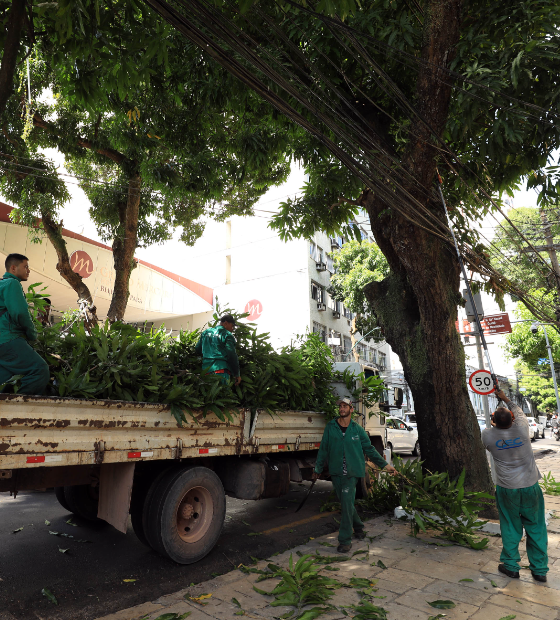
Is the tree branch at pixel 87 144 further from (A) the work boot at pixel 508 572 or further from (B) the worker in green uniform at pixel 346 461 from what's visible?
(A) the work boot at pixel 508 572

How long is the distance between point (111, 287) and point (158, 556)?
37.7 feet

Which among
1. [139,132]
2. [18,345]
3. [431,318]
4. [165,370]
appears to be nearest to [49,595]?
[18,345]

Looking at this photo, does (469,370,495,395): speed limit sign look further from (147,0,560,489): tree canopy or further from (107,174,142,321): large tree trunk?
(107,174,142,321): large tree trunk

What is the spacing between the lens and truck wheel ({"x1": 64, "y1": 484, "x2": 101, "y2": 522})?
566 cm

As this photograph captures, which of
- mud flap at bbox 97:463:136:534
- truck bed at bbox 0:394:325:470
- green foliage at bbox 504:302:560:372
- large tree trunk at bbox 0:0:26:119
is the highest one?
green foliage at bbox 504:302:560:372

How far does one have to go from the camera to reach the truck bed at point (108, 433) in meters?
3.31

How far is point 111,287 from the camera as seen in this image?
15.0 m

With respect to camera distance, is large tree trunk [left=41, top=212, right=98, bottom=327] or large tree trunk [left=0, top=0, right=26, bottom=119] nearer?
large tree trunk [left=0, top=0, right=26, bottom=119]

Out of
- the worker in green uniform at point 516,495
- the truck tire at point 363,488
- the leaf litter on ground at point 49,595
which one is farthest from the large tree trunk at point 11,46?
the truck tire at point 363,488

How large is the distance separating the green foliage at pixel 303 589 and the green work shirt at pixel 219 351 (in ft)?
7.14

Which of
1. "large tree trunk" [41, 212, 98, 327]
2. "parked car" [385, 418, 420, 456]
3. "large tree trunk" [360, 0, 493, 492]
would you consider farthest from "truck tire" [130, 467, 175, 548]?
"parked car" [385, 418, 420, 456]

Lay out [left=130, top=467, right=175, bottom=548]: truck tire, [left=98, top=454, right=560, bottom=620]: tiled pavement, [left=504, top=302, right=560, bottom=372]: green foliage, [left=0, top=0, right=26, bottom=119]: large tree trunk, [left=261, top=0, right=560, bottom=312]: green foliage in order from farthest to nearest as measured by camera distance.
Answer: [left=504, top=302, right=560, bottom=372]: green foliage, [left=261, top=0, right=560, bottom=312]: green foliage, [left=130, top=467, right=175, bottom=548]: truck tire, [left=98, top=454, right=560, bottom=620]: tiled pavement, [left=0, top=0, right=26, bottom=119]: large tree trunk

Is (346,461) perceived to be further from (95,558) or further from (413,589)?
(95,558)

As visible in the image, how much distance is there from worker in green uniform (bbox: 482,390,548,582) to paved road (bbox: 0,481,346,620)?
2370 mm
